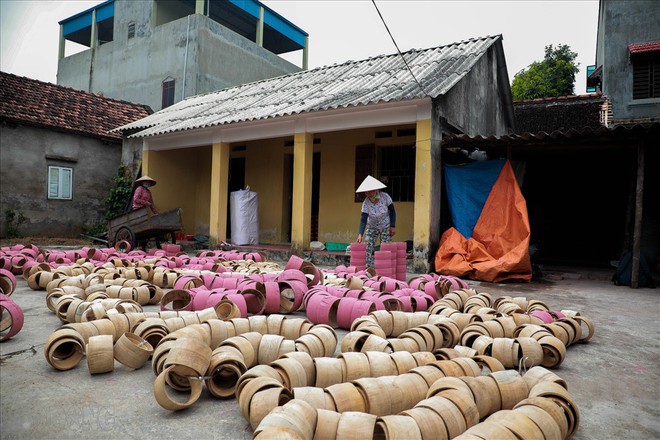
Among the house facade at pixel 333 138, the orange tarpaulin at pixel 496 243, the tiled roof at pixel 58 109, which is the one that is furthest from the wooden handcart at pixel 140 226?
the orange tarpaulin at pixel 496 243

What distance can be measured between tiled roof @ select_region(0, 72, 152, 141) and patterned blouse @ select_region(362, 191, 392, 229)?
10766 millimetres

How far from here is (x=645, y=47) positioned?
12.9m

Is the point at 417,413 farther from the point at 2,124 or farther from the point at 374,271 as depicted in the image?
the point at 2,124

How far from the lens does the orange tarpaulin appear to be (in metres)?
7.45

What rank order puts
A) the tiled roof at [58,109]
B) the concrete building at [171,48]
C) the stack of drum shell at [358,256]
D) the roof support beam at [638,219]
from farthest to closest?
1. the concrete building at [171,48]
2. the tiled roof at [58,109]
3. the roof support beam at [638,219]
4. the stack of drum shell at [358,256]

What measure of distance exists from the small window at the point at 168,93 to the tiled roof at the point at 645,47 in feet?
54.1

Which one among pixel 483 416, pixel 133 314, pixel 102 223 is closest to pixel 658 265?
pixel 483 416

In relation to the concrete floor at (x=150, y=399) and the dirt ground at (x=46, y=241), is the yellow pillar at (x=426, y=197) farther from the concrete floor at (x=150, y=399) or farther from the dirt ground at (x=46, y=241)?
the dirt ground at (x=46, y=241)

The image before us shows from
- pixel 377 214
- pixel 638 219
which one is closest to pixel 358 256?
pixel 377 214

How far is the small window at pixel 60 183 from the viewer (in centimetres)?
1364

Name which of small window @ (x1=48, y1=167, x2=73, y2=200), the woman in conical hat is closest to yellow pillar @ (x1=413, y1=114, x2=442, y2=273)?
the woman in conical hat

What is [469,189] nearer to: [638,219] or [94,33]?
[638,219]

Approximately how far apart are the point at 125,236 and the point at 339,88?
5.91 metres

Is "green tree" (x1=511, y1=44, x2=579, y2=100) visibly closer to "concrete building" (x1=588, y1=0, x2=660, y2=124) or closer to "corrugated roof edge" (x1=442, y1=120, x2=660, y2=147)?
"concrete building" (x1=588, y1=0, x2=660, y2=124)
